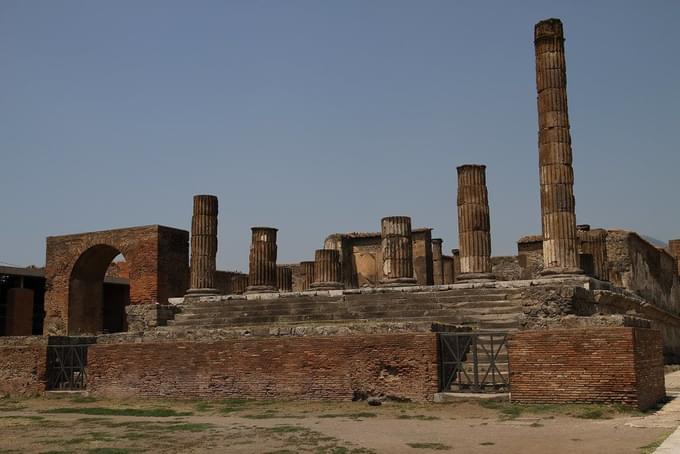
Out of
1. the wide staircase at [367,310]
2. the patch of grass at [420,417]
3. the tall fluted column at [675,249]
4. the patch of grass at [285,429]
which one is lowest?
the patch of grass at [420,417]

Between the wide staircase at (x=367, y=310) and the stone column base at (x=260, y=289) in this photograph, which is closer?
the wide staircase at (x=367, y=310)

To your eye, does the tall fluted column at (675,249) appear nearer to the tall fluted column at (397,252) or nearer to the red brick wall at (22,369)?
the tall fluted column at (397,252)

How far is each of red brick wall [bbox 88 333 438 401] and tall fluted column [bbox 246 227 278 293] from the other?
256 inches

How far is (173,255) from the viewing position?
22.5 m

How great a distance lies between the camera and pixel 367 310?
16391mm

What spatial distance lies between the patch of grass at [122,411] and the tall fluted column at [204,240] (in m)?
7.70

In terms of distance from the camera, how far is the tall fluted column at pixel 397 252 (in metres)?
19.2

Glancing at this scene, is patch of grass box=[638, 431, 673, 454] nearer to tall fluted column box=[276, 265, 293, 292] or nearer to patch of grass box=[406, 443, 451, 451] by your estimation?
patch of grass box=[406, 443, 451, 451]

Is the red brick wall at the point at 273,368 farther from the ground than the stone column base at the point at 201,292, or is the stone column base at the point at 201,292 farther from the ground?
the stone column base at the point at 201,292

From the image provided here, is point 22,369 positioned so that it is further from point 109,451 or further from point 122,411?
point 109,451

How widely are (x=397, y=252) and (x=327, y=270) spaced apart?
301cm

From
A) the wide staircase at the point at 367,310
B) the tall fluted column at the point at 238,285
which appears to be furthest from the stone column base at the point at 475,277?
the tall fluted column at the point at 238,285

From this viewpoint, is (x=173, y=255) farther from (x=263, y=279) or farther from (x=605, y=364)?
(x=605, y=364)

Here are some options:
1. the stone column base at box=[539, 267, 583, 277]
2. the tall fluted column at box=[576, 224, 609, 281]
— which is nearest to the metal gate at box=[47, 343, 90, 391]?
the stone column base at box=[539, 267, 583, 277]
